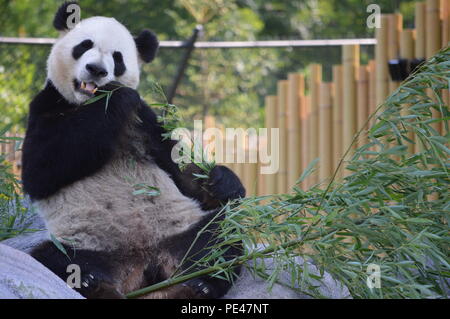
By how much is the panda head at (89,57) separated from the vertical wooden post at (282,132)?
346cm

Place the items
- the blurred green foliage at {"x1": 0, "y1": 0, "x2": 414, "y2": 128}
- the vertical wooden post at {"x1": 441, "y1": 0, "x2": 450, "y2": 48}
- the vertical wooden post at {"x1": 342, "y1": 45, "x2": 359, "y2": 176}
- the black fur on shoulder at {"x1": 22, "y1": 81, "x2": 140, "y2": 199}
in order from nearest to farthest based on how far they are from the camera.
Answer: the black fur on shoulder at {"x1": 22, "y1": 81, "x2": 140, "y2": 199} → the vertical wooden post at {"x1": 441, "y1": 0, "x2": 450, "y2": 48} → the vertical wooden post at {"x1": 342, "y1": 45, "x2": 359, "y2": 176} → the blurred green foliage at {"x1": 0, "y1": 0, "x2": 414, "y2": 128}

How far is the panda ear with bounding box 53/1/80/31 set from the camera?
14.6 ft

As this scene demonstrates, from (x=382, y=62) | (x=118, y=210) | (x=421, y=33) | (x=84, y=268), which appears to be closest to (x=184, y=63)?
(x=382, y=62)

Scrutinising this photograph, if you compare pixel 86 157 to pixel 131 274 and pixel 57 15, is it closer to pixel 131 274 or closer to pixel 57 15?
pixel 131 274

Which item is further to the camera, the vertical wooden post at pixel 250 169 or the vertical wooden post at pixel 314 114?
the vertical wooden post at pixel 250 169

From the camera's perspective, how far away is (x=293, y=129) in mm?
7668

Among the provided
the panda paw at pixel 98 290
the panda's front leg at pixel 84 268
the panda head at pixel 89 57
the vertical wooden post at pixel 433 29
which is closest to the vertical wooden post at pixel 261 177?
the vertical wooden post at pixel 433 29

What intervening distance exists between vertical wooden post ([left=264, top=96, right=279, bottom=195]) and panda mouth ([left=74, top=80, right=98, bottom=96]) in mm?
3995

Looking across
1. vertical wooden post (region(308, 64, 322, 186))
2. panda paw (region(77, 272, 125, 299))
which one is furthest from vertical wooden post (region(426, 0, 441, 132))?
panda paw (region(77, 272, 125, 299))

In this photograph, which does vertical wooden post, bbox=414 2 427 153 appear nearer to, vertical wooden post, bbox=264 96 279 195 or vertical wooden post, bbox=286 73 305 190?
vertical wooden post, bbox=286 73 305 190

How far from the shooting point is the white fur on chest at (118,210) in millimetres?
3713

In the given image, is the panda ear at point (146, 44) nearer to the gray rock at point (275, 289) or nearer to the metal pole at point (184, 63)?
the gray rock at point (275, 289)

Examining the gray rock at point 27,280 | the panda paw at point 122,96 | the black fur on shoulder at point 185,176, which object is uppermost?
the panda paw at point 122,96
